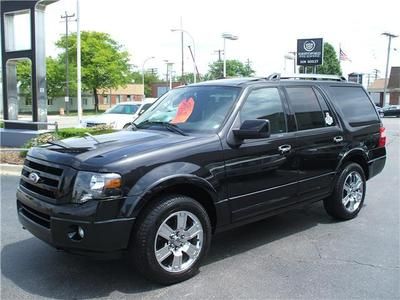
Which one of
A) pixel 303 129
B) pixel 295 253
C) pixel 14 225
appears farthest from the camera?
pixel 14 225

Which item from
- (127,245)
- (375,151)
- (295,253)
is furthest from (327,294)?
(375,151)

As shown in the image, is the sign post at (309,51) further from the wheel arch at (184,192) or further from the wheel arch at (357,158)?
the wheel arch at (184,192)

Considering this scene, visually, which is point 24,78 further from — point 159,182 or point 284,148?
point 159,182

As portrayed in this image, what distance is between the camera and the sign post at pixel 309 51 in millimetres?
29047

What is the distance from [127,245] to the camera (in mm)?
3926

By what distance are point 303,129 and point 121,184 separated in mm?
2546

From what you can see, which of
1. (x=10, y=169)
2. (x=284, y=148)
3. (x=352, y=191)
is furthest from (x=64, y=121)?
(x=284, y=148)

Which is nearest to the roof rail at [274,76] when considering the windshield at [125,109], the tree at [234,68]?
the windshield at [125,109]

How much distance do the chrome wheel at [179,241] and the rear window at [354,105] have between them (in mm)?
2970

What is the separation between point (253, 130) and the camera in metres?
4.50

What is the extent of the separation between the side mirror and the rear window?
2.03m

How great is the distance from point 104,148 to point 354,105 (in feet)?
12.7

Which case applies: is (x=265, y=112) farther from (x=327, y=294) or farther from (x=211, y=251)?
(x=327, y=294)

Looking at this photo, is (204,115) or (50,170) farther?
(204,115)
